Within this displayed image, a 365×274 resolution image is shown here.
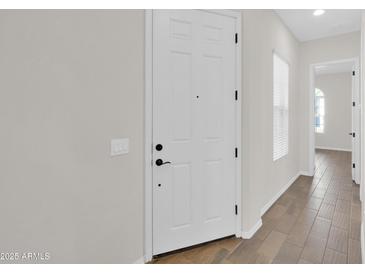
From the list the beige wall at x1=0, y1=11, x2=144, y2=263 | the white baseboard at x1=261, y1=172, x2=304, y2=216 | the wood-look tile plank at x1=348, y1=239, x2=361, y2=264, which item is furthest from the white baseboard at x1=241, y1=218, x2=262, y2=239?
the beige wall at x1=0, y1=11, x2=144, y2=263

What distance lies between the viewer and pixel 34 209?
44.3 inches

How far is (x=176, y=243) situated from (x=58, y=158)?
1312mm

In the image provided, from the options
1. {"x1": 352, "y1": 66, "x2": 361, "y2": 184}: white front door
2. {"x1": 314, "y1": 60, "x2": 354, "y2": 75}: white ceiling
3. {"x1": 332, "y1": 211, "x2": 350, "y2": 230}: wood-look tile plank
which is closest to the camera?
{"x1": 332, "y1": 211, "x2": 350, "y2": 230}: wood-look tile plank

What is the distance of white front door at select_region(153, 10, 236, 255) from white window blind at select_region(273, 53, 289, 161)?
1.39 m

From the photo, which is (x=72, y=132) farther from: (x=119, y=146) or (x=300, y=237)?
(x=300, y=237)

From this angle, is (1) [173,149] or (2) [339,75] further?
(2) [339,75]

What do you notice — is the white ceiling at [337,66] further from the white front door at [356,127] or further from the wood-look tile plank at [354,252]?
the wood-look tile plank at [354,252]

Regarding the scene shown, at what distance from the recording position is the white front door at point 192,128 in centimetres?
176

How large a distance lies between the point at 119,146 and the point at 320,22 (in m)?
4.16

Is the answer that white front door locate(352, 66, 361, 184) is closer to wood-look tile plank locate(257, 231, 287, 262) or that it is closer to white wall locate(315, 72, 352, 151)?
wood-look tile plank locate(257, 231, 287, 262)

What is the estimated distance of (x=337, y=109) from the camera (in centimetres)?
779

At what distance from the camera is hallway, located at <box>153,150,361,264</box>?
1821 mm
